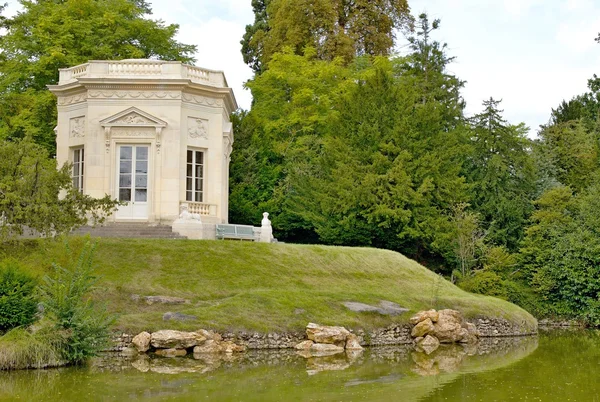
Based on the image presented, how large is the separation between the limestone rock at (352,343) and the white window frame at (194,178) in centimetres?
1029

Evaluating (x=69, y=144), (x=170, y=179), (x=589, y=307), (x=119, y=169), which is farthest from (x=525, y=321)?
(x=69, y=144)

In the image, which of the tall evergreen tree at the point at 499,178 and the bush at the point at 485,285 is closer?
the bush at the point at 485,285

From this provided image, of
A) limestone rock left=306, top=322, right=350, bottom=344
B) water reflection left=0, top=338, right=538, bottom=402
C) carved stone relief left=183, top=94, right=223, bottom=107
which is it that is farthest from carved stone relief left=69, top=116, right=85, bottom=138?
water reflection left=0, top=338, right=538, bottom=402

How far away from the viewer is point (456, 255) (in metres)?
36.2

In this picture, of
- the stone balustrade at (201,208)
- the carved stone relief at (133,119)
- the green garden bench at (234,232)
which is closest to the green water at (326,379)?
the green garden bench at (234,232)

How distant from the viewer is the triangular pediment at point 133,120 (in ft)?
98.0

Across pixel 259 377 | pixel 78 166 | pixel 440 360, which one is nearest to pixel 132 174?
pixel 78 166

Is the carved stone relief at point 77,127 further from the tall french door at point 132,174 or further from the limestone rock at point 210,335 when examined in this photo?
the limestone rock at point 210,335

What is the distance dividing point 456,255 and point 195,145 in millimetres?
13130

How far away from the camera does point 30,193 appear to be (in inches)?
857

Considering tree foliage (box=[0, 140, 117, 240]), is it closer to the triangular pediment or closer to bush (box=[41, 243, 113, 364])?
bush (box=[41, 243, 113, 364])

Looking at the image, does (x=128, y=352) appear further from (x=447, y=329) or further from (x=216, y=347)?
(x=447, y=329)

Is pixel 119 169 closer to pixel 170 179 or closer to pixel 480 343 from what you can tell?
pixel 170 179

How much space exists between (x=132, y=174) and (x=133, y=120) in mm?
2002
